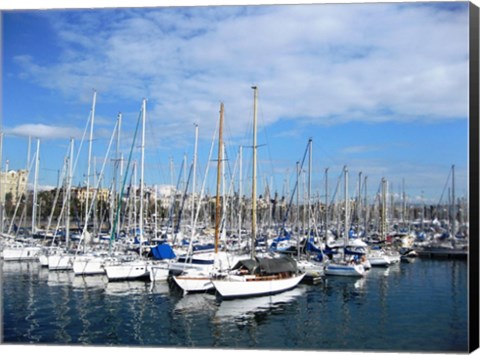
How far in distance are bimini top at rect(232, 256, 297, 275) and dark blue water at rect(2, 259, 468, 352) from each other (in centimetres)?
58

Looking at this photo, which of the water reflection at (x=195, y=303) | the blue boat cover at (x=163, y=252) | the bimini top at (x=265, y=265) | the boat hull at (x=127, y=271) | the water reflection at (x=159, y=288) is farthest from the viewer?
the blue boat cover at (x=163, y=252)

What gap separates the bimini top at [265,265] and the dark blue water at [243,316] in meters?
0.58

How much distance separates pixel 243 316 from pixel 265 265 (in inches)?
86.4

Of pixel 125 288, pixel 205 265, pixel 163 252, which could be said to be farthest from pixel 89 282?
pixel 205 265

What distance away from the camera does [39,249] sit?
1909 centimetres

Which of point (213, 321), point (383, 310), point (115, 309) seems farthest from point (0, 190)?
point (383, 310)

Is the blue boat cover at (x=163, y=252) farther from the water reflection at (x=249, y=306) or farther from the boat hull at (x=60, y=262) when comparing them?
the water reflection at (x=249, y=306)

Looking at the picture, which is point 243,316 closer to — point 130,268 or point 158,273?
point 158,273

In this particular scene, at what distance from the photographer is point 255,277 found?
11.4 m

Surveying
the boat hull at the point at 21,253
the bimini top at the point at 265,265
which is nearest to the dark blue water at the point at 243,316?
the bimini top at the point at 265,265

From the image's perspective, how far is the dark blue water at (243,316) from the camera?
311 inches

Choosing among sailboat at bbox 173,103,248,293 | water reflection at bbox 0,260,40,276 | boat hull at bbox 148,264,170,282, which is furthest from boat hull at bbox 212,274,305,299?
water reflection at bbox 0,260,40,276

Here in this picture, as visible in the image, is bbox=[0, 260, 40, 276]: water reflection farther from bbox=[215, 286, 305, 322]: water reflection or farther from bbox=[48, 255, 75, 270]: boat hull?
bbox=[215, 286, 305, 322]: water reflection

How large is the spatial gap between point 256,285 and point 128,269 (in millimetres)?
4298
